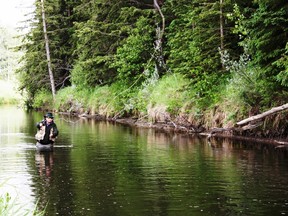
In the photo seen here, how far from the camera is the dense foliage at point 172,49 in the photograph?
60.7 feet

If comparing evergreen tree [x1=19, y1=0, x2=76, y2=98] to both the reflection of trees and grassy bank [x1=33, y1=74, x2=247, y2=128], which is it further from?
the reflection of trees

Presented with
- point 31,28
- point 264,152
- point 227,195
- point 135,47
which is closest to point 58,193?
point 227,195

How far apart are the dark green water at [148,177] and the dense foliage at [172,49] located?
2.82 metres

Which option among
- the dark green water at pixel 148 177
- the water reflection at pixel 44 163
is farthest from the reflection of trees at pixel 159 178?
the water reflection at pixel 44 163

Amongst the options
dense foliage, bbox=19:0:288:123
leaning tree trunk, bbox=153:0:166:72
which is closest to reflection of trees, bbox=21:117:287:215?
dense foliage, bbox=19:0:288:123

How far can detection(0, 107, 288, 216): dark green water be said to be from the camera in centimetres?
1041

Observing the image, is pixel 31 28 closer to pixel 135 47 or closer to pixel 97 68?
pixel 97 68

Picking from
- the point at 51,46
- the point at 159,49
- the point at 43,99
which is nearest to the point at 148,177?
the point at 159,49

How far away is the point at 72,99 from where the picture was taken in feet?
149

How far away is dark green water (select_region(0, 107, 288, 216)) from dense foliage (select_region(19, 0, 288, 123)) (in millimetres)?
2825

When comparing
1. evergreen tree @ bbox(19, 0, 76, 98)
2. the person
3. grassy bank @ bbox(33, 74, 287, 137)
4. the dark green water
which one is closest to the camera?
the dark green water

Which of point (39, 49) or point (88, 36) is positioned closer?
point (88, 36)

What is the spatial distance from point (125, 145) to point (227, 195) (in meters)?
9.67

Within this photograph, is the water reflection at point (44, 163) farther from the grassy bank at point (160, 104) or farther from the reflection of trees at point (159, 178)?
the grassy bank at point (160, 104)
